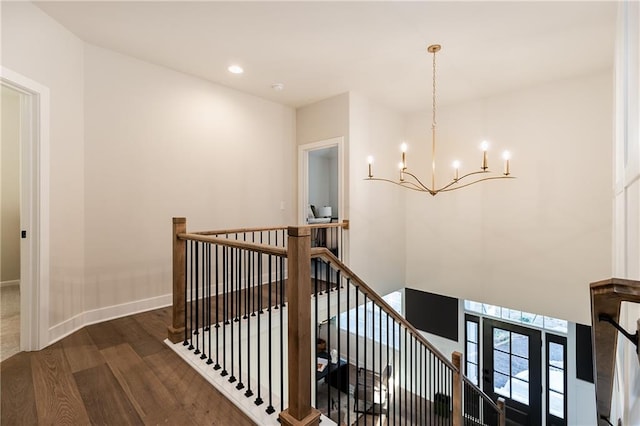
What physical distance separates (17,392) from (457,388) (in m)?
3.70

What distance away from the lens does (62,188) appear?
2734 mm

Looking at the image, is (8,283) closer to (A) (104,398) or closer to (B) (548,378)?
(A) (104,398)

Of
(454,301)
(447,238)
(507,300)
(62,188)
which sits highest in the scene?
(62,188)

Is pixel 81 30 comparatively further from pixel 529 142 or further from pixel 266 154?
pixel 529 142

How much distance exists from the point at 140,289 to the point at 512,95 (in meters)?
5.54

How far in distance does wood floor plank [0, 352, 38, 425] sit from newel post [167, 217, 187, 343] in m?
0.91

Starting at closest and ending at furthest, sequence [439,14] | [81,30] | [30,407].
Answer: [30,407], [439,14], [81,30]

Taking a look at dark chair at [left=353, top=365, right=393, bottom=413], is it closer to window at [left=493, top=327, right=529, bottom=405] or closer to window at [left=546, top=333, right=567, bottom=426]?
window at [left=493, top=327, right=529, bottom=405]

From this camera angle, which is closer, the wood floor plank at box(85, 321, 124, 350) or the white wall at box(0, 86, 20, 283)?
the wood floor plank at box(85, 321, 124, 350)

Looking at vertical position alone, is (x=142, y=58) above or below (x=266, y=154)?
above

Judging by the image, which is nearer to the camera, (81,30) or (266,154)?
(81,30)

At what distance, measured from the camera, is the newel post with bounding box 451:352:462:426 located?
3.11 m

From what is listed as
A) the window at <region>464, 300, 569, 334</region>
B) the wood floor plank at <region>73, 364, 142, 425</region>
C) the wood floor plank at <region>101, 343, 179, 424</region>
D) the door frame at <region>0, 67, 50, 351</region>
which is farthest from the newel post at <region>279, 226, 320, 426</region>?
the window at <region>464, 300, 569, 334</region>

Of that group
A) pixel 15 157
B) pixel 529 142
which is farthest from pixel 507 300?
pixel 15 157
